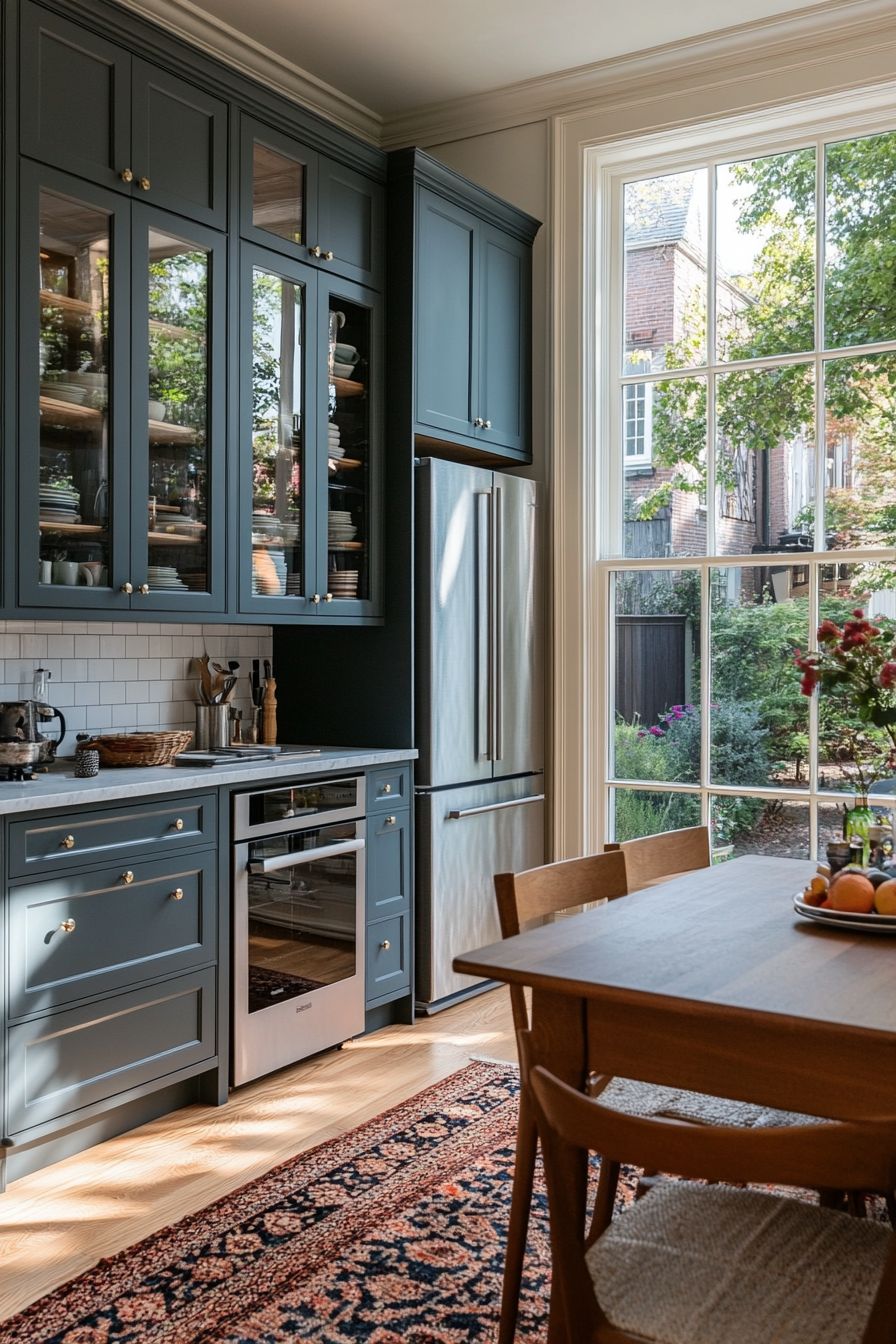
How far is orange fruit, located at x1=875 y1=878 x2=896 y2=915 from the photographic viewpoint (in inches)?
80.2

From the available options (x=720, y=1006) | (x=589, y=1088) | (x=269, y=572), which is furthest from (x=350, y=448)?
(x=720, y=1006)

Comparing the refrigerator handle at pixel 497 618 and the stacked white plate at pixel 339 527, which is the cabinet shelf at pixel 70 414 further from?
the refrigerator handle at pixel 497 618

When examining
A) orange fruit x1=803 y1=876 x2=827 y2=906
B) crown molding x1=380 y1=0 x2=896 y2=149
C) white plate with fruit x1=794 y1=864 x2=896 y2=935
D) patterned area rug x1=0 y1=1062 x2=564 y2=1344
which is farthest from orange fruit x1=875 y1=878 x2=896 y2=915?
crown molding x1=380 y1=0 x2=896 y2=149

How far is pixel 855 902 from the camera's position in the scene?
206cm

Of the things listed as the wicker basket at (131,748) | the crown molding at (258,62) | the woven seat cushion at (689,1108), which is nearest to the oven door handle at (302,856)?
the wicker basket at (131,748)

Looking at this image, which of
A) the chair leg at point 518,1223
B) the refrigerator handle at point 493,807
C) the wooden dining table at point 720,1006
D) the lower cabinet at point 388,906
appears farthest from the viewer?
the refrigerator handle at point 493,807

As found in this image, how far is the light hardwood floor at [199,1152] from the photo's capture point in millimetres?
2445

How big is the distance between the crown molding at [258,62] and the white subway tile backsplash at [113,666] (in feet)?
5.85

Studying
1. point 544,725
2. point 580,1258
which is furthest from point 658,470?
point 580,1258

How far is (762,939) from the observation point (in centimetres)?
199

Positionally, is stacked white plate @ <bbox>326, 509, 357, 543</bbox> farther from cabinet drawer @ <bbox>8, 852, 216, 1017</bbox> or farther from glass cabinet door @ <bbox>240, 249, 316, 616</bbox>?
cabinet drawer @ <bbox>8, 852, 216, 1017</bbox>

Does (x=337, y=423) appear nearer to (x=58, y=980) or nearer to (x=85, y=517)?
(x=85, y=517)

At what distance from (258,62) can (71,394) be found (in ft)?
6.65

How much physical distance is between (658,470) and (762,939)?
9.30ft
